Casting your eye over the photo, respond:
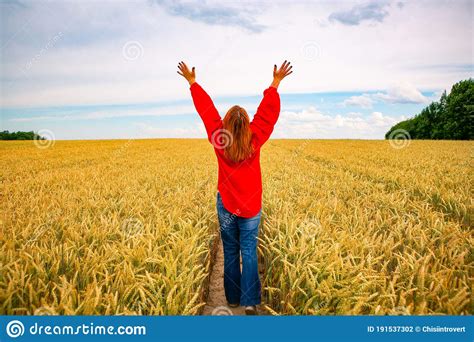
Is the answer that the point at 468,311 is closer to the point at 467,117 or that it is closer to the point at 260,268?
the point at 260,268

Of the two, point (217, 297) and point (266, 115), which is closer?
point (266, 115)

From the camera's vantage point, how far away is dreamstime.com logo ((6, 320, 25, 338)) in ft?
7.83

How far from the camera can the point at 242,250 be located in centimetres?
337

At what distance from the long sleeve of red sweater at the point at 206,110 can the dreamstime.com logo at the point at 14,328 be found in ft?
7.27

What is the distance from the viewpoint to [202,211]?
18.0 ft

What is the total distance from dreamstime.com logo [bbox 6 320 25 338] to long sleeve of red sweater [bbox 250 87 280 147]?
2.50 metres

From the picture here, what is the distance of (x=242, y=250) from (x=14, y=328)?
205 cm
